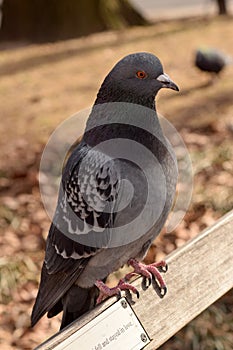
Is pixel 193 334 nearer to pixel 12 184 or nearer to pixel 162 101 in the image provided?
pixel 12 184

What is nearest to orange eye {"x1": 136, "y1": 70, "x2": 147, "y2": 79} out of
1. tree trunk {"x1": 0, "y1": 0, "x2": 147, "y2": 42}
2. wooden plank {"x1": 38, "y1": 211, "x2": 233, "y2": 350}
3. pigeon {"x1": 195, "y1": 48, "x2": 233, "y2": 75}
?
wooden plank {"x1": 38, "y1": 211, "x2": 233, "y2": 350}

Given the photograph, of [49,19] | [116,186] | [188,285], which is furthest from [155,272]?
[49,19]

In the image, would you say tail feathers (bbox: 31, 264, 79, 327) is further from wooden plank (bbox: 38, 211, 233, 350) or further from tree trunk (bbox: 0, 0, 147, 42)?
tree trunk (bbox: 0, 0, 147, 42)

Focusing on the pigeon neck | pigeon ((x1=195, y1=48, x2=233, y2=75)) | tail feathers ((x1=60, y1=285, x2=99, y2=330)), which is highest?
the pigeon neck

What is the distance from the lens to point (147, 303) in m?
2.73

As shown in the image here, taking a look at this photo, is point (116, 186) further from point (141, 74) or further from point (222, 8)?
point (222, 8)

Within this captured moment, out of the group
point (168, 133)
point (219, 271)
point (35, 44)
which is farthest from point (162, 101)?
point (219, 271)

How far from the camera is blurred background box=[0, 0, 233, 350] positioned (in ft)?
15.0

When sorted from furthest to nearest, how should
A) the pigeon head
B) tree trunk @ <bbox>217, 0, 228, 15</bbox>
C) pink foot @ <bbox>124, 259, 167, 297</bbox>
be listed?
tree trunk @ <bbox>217, 0, 228, 15</bbox>
pink foot @ <bbox>124, 259, 167, 297</bbox>
the pigeon head

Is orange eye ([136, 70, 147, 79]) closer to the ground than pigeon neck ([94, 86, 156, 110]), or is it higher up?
higher up

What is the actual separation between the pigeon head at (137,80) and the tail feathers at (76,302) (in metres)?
0.88

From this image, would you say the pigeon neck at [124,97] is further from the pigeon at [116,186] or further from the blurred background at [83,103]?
→ the blurred background at [83,103]

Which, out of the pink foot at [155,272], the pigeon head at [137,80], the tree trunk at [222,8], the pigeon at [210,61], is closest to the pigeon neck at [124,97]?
the pigeon head at [137,80]

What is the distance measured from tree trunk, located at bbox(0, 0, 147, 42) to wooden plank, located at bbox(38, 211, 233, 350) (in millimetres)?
8744
